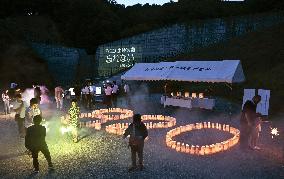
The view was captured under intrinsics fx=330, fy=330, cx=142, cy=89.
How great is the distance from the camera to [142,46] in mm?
44344

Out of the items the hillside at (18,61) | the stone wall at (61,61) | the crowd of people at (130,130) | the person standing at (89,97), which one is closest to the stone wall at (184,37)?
the stone wall at (61,61)

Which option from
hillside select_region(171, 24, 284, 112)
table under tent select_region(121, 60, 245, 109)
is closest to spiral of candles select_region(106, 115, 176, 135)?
table under tent select_region(121, 60, 245, 109)

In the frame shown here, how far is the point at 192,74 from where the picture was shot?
21.8m

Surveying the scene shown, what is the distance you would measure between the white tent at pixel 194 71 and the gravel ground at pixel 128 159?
4.39 m

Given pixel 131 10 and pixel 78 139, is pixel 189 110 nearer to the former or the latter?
pixel 78 139

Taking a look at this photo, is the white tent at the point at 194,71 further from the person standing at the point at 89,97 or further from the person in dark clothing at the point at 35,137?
the person in dark clothing at the point at 35,137

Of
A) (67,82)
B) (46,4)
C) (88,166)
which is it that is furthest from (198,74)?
(46,4)

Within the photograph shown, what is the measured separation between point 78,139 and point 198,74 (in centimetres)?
966

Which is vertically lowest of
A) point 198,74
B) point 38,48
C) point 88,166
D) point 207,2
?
point 88,166

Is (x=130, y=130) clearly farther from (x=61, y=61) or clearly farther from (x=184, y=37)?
(x=61, y=61)

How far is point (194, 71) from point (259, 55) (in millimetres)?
14220

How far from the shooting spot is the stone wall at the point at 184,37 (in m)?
38.0

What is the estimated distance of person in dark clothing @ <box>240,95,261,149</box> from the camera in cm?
1227

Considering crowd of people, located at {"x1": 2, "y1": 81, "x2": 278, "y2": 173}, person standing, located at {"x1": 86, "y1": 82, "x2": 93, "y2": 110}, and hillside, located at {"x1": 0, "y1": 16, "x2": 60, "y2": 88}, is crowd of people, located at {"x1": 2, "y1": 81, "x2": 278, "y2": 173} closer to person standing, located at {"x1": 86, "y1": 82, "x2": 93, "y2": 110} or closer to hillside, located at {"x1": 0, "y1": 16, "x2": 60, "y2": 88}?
person standing, located at {"x1": 86, "y1": 82, "x2": 93, "y2": 110}
